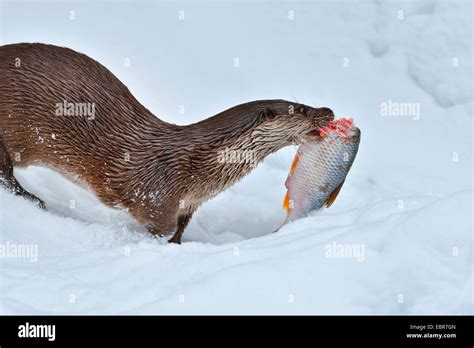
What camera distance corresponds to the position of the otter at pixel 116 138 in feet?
13.2

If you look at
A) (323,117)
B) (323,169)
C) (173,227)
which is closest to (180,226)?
(173,227)

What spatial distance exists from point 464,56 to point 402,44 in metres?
0.47

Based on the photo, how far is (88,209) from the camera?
4.44 metres

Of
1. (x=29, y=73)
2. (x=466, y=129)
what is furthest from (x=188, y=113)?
(x=466, y=129)

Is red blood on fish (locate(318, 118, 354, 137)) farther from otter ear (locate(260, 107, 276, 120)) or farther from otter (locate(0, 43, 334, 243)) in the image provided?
otter ear (locate(260, 107, 276, 120))

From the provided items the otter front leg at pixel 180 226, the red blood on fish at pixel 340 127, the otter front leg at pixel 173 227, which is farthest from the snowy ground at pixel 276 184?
the red blood on fish at pixel 340 127

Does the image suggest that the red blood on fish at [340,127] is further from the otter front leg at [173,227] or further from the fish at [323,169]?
the otter front leg at [173,227]

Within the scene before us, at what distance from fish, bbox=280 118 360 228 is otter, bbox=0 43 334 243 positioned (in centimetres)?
11

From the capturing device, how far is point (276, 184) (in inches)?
190

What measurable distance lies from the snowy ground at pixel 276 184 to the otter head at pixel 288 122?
54 cm

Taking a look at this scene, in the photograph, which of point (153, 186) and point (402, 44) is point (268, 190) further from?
point (402, 44)

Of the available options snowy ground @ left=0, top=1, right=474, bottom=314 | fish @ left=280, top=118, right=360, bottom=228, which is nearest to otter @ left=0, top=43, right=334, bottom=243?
fish @ left=280, top=118, right=360, bottom=228
